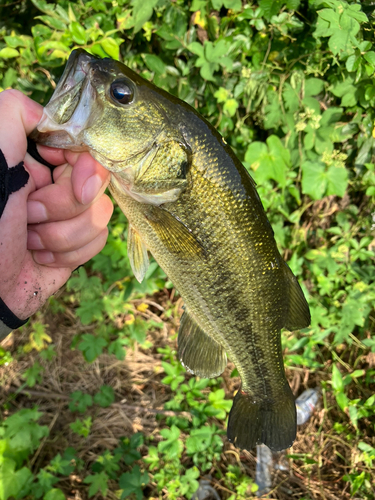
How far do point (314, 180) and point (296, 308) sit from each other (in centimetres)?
123

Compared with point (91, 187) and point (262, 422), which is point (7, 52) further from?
point (262, 422)

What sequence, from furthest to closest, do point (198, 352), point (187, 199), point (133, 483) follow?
point (133, 483) → point (198, 352) → point (187, 199)

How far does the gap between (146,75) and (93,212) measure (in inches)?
52.1

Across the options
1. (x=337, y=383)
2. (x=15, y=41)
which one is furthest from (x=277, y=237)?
(x=15, y=41)

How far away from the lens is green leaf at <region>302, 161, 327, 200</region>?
2445 mm

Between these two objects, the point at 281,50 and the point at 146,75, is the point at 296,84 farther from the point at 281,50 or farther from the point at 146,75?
the point at 146,75

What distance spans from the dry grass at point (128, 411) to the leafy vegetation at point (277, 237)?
16 millimetres

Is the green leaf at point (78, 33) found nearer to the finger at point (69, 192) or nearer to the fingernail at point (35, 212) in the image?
the finger at point (69, 192)

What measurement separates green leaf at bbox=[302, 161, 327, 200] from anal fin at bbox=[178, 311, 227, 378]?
54.3 inches

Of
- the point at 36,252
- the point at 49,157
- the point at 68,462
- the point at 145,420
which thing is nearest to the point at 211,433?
the point at 145,420

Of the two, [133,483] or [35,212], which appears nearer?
[35,212]

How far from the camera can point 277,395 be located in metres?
1.68

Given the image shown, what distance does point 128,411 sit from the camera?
9.84ft

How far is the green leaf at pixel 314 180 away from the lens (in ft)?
8.02
